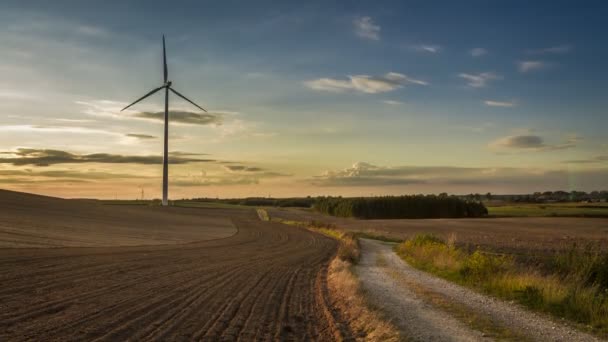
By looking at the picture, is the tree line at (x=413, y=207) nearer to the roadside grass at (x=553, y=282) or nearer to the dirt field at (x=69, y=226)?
the dirt field at (x=69, y=226)

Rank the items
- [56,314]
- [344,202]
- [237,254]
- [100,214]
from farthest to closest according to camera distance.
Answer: [344,202], [100,214], [237,254], [56,314]

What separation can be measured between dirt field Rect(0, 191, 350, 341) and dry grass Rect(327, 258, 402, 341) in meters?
0.49

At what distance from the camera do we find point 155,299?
2033cm

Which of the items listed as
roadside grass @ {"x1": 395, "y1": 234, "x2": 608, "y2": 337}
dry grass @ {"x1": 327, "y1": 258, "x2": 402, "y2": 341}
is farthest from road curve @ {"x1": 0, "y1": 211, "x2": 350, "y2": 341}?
roadside grass @ {"x1": 395, "y1": 234, "x2": 608, "y2": 337}

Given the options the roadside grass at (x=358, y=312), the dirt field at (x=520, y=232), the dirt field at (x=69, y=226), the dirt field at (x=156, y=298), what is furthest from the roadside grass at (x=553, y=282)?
the dirt field at (x=69, y=226)

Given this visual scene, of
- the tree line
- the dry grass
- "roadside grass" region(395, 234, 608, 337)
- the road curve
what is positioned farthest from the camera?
the tree line

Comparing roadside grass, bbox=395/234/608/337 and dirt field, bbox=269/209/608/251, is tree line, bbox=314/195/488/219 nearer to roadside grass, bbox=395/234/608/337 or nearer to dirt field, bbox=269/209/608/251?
dirt field, bbox=269/209/608/251

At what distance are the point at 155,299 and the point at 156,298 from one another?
269 mm

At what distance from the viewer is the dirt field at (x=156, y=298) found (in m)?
15.0

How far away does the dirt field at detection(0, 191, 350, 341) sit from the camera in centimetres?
1496

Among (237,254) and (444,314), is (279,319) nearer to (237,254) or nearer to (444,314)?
(444,314)

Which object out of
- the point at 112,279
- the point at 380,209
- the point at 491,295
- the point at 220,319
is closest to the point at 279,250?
the point at 112,279

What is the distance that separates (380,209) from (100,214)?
94.2m

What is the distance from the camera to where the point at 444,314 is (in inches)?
680
